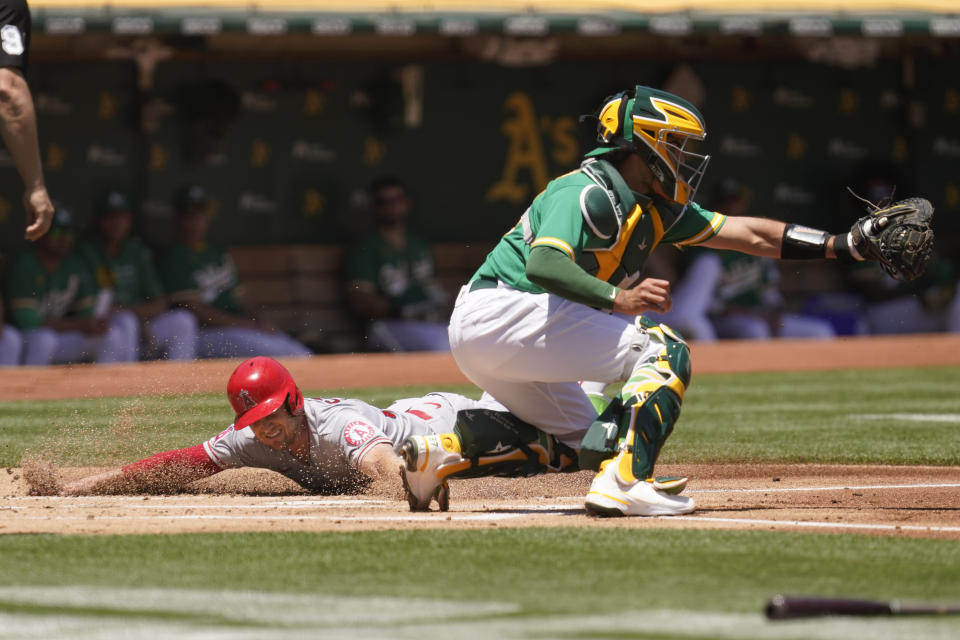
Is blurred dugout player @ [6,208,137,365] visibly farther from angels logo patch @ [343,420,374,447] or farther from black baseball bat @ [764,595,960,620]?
black baseball bat @ [764,595,960,620]

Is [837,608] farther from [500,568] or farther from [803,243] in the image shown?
[803,243]

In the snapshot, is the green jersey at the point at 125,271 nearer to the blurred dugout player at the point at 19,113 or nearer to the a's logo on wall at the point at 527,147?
the a's logo on wall at the point at 527,147

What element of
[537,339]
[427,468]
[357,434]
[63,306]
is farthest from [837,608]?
[63,306]

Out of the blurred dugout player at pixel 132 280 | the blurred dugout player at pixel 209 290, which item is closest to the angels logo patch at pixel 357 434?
the blurred dugout player at pixel 132 280

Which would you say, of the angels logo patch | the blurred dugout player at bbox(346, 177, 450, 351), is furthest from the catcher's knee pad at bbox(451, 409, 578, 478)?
the blurred dugout player at bbox(346, 177, 450, 351)

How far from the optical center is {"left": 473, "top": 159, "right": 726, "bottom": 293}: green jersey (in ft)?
16.8

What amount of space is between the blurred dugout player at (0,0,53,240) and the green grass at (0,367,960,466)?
1.88 meters

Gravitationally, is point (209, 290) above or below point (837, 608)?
below

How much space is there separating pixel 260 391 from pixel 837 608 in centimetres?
292

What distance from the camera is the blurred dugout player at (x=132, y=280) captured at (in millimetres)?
13344

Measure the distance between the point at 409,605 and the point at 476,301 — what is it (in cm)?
196

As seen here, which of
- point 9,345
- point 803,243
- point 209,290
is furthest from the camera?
point 209,290

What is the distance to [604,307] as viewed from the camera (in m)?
4.95

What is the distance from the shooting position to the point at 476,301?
539 centimetres
